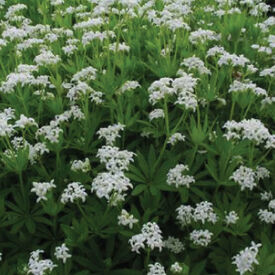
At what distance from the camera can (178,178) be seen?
3553mm

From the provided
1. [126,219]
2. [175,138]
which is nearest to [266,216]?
[175,138]

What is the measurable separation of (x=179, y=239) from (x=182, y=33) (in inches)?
109

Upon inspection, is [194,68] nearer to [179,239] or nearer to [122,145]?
[122,145]

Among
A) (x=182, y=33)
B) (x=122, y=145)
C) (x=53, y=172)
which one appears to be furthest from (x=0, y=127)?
(x=182, y=33)

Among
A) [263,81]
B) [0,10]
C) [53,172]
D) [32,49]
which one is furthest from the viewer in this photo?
[0,10]

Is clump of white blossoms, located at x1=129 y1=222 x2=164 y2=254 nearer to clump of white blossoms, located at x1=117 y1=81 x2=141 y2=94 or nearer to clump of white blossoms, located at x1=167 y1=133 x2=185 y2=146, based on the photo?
clump of white blossoms, located at x1=167 y1=133 x2=185 y2=146

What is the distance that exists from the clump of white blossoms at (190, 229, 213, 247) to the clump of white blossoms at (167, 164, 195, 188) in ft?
1.38

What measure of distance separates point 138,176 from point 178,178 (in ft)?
1.30

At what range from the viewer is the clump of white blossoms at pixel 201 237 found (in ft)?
10.7

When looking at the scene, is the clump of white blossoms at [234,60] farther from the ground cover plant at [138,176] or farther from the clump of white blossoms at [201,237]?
→ the clump of white blossoms at [201,237]

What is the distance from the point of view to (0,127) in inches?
144

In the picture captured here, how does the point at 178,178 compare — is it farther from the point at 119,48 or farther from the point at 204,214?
the point at 119,48

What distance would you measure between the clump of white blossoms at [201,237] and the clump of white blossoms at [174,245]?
0.19 m

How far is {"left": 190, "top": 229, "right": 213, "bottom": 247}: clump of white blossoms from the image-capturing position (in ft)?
10.7
